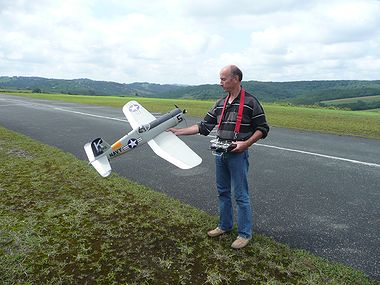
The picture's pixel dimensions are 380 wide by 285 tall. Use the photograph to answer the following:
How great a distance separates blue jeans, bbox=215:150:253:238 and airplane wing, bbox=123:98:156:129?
1.80 metres

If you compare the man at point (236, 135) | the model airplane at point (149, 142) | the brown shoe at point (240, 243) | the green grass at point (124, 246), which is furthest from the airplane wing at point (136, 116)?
the brown shoe at point (240, 243)

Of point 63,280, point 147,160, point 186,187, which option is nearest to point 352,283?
point 63,280

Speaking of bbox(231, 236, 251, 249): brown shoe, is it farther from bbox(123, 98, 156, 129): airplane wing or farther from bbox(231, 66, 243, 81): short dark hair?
bbox(123, 98, 156, 129): airplane wing

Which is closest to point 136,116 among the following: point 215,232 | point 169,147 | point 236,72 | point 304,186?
point 169,147

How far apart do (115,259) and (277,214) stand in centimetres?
327

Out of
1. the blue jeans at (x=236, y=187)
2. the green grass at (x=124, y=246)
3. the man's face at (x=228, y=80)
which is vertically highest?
the man's face at (x=228, y=80)

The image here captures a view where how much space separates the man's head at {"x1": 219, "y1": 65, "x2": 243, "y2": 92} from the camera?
15.2 ft

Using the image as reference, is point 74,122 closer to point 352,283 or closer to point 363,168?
Answer: point 363,168

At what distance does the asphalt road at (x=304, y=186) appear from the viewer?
512 centimetres

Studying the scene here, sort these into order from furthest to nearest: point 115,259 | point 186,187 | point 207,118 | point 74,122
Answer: point 74,122, point 186,187, point 207,118, point 115,259

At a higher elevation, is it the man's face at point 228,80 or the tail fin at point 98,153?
the man's face at point 228,80

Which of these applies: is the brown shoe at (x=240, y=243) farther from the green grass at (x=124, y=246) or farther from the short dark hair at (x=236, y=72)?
the short dark hair at (x=236, y=72)

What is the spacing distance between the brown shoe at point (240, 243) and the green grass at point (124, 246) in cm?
9

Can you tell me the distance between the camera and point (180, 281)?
4.03 meters
